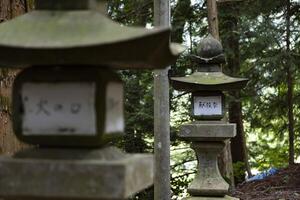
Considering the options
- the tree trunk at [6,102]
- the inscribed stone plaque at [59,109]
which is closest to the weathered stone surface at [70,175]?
the inscribed stone plaque at [59,109]

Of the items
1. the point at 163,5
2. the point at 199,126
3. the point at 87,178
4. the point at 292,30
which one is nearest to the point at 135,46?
the point at 87,178

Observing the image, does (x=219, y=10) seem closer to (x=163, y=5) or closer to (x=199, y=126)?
(x=163, y=5)

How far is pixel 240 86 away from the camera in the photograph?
612 cm

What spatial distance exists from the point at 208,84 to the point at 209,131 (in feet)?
1.80

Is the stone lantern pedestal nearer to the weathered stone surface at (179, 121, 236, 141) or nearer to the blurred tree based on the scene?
the weathered stone surface at (179, 121, 236, 141)

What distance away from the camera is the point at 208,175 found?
632 cm

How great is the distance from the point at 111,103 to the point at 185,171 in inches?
426

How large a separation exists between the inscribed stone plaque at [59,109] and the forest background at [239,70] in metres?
7.79

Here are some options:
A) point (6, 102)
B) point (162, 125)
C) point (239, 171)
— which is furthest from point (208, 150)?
point (239, 171)

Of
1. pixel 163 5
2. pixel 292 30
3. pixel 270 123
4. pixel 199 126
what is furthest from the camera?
pixel 270 123

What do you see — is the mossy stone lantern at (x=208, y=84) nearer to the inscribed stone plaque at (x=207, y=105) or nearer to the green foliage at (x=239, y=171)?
the inscribed stone plaque at (x=207, y=105)

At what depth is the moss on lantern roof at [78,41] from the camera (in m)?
2.23

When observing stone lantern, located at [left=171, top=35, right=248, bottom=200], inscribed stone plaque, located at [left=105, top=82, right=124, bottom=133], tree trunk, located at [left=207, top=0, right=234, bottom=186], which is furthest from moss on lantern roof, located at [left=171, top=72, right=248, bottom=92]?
tree trunk, located at [left=207, top=0, right=234, bottom=186]

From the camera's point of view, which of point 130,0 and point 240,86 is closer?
point 240,86
